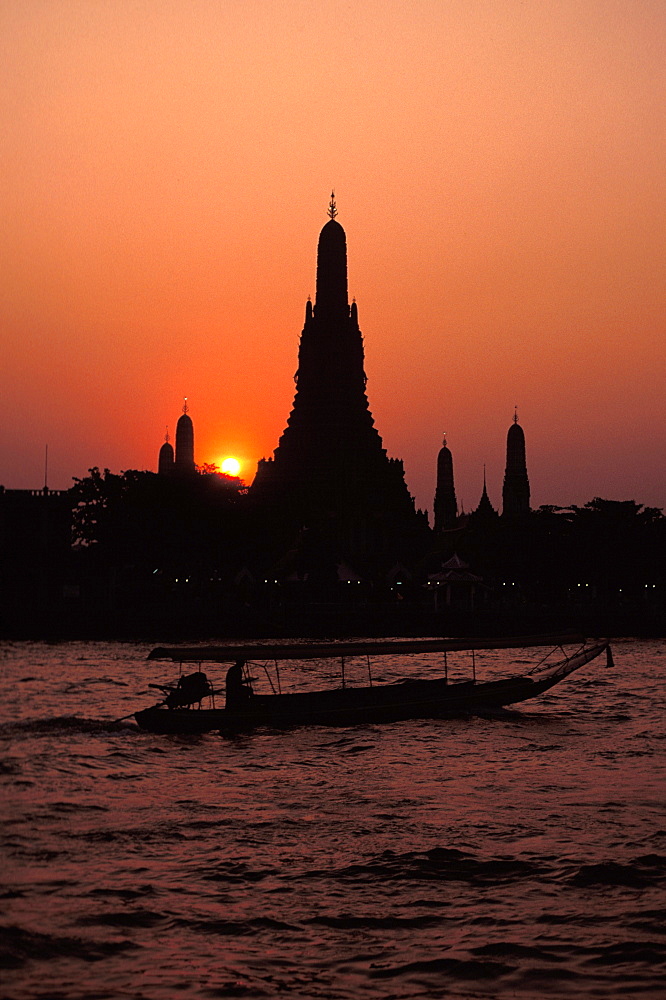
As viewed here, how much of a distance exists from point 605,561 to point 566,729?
54735mm

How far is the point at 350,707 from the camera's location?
34.6 m

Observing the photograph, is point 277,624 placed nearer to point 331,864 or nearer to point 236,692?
point 236,692

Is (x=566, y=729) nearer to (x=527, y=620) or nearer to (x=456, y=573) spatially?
(x=527, y=620)

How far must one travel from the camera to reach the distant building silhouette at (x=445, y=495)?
172 meters

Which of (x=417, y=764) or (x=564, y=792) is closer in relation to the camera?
(x=564, y=792)

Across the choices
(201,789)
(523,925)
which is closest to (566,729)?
(201,789)

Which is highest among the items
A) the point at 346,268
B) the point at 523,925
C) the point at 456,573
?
the point at 346,268

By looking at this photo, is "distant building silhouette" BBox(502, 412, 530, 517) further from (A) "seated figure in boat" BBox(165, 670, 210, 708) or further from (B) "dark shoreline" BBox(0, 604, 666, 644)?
(A) "seated figure in boat" BBox(165, 670, 210, 708)

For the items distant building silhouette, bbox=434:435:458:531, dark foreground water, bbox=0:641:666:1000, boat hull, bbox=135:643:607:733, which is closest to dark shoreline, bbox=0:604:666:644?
boat hull, bbox=135:643:607:733

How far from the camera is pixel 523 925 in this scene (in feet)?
55.0

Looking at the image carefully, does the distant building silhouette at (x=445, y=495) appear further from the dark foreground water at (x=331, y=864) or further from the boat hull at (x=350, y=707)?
the dark foreground water at (x=331, y=864)

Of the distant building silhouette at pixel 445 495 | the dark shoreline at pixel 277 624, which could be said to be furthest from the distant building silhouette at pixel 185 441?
the dark shoreline at pixel 277 624

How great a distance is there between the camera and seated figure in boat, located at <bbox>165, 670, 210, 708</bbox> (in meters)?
32.9

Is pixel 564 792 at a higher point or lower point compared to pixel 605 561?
lower
